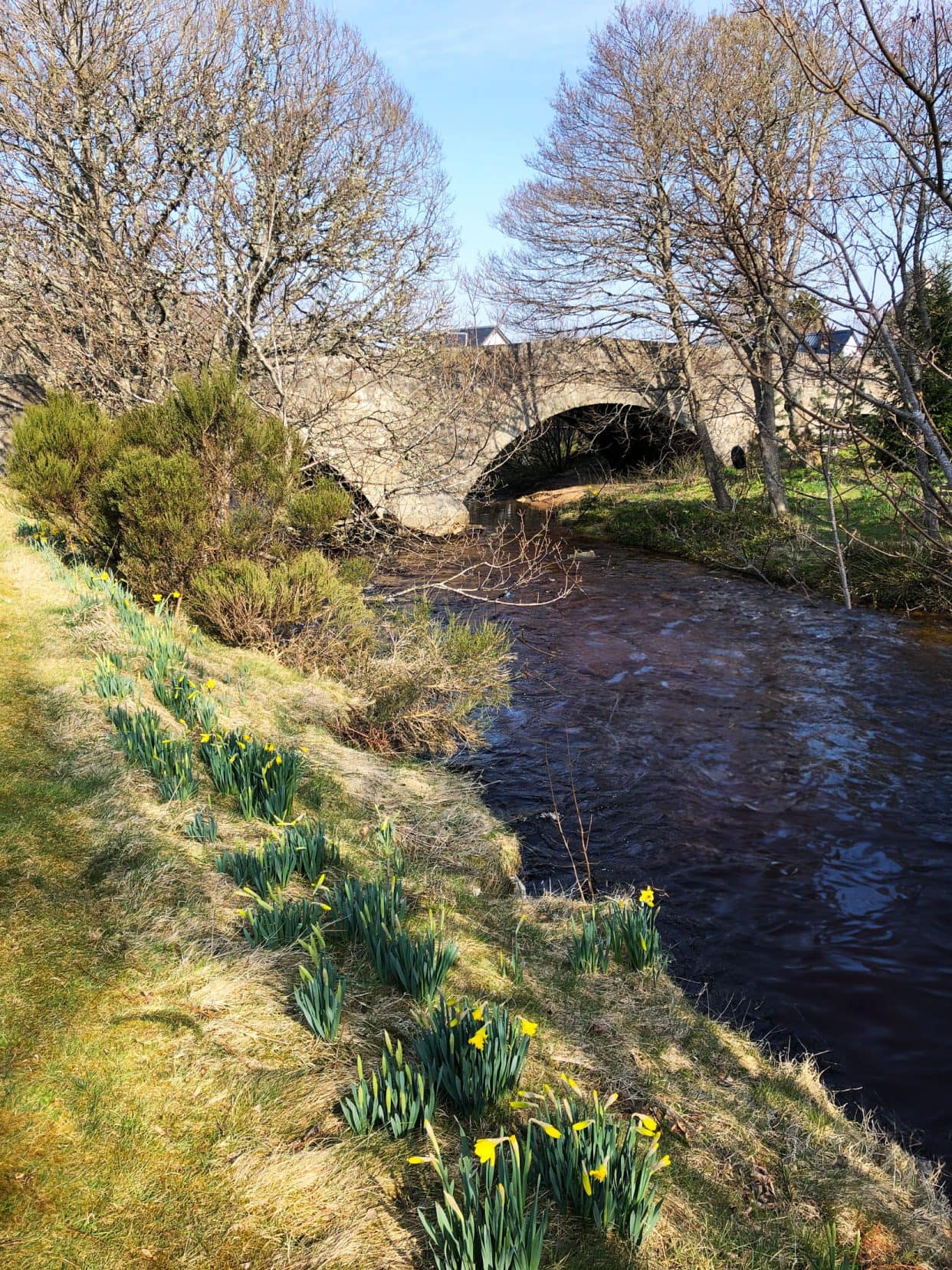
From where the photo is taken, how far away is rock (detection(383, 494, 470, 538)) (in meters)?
16.9

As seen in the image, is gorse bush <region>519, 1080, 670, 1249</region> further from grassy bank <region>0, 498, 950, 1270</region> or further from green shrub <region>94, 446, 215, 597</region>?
green shrub <region>94, 446, 215, 597</region>

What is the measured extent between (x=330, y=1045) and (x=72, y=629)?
4533 millimetres

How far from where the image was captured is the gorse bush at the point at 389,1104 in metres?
2.50

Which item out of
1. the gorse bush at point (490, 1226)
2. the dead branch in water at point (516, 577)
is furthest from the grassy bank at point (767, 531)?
the gorse bush at point (490, 1226)

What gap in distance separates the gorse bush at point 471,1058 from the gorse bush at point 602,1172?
0.98ft

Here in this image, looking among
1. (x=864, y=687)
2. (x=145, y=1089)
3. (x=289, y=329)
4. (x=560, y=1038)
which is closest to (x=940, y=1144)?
(x=560, y=1038)

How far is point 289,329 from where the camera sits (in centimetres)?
1126

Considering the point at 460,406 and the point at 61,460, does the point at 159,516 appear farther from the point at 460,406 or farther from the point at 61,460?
the point at 460,406

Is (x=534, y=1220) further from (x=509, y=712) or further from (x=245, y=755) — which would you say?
(x=509, y=712)

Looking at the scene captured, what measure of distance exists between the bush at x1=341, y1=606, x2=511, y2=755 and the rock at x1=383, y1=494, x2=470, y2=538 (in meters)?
9.05

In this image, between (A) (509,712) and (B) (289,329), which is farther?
(B) (289,329)

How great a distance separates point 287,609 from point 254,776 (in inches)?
139

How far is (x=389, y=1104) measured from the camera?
2.49 metres

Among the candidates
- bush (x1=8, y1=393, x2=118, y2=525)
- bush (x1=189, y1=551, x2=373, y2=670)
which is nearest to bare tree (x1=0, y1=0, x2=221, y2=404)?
bush (x1=8, y1=393, x2=118, y2=525)
